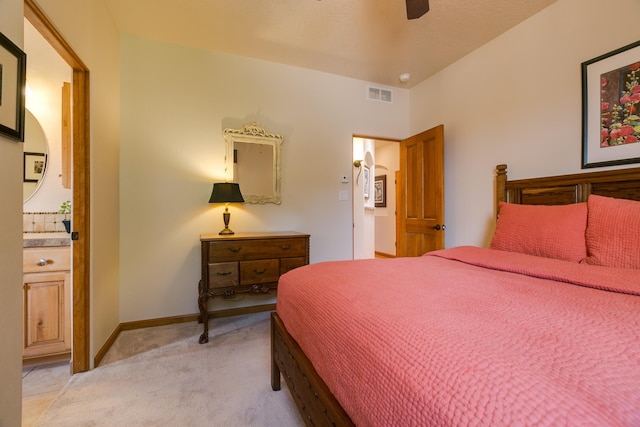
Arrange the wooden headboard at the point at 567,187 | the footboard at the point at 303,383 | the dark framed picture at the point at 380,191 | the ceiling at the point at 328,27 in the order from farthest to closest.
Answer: the dark framed picture at the point at 380,191 → the ceiling at the point at 328,27 → the wooden headboard at the point at 567,187 → the footboard at the point at 303,383

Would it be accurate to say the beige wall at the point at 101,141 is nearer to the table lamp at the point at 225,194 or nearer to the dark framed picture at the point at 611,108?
the table lamp at the point at 225,194

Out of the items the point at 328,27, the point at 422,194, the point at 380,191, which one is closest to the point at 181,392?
the point at 422,194

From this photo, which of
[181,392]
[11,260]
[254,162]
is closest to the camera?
[11,260]

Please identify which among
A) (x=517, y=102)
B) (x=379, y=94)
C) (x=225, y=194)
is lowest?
(x=225, y=194)

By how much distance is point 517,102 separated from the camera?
2455 millimetres

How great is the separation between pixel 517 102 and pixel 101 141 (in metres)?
3.55

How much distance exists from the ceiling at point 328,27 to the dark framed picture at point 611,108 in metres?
0.74

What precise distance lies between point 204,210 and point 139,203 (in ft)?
1.90

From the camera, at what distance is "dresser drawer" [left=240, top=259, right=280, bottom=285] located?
8.04 feet

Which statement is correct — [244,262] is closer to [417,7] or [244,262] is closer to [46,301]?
[46,301]

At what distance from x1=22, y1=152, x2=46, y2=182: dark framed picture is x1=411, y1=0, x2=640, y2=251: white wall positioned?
158 inches

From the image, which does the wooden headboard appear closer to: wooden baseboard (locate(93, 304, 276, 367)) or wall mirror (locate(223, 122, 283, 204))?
wall mirror (locate(223, 122, 283, 204))

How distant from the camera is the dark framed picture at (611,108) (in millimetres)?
1786

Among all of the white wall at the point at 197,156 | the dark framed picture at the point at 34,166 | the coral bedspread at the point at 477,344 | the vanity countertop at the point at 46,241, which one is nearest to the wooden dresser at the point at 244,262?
the white wall at the point at 197,156
